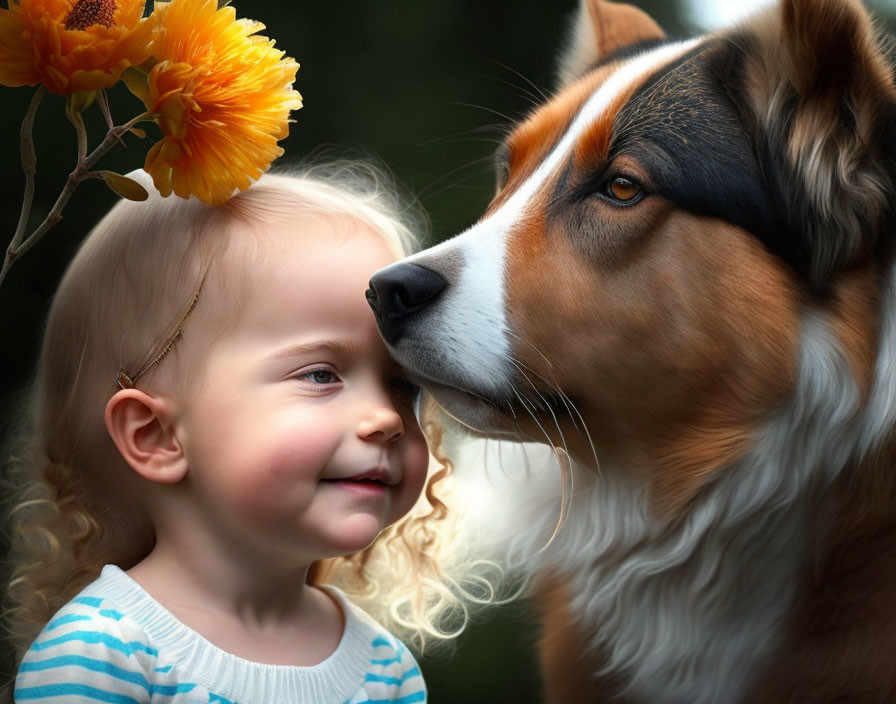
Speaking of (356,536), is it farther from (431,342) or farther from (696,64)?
(696,64)

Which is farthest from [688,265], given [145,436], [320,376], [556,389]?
[145,436]

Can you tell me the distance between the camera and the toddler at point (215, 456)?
1361mm

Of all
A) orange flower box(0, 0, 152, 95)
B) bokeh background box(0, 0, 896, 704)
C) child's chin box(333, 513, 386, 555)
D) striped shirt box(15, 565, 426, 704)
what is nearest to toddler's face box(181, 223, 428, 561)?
child's chin box(333, 513, 386, 555)

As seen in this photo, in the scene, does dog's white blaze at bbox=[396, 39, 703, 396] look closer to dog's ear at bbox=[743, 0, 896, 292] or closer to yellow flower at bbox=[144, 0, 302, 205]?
yellow flower at bbox=[144, 0, 302, 205]

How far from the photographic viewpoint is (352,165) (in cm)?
190

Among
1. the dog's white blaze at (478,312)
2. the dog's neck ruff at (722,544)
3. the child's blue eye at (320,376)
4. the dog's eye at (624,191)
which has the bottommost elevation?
the dog's neck ruff at (722,544)

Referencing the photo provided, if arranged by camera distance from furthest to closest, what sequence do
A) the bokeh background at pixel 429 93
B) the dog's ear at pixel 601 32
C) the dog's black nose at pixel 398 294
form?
1. the bokeh background at pixel 429 93
2. the dog's ear at pixel 601 32
3. the dog's black nose at pixel 398 294

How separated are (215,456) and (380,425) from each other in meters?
0.21

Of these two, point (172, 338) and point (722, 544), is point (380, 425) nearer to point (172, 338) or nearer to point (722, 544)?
point (172, 338)

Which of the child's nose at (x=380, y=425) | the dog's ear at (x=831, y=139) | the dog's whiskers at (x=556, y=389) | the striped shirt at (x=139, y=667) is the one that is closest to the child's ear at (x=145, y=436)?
the striped shirt at (x=139, y=667)

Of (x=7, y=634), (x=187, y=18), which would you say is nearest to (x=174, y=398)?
(x=187, y=18)

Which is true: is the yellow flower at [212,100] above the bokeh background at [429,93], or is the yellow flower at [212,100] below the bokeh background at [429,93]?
above

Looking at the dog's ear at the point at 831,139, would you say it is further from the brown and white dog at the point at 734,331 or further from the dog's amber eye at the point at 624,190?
the dog's amber eye at the point at 624,190

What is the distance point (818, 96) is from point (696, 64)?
209mm
